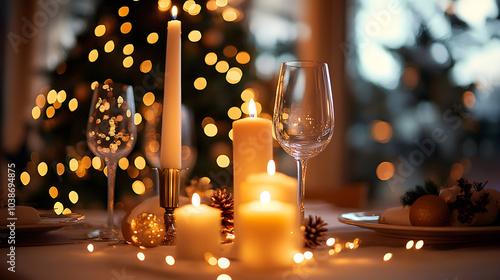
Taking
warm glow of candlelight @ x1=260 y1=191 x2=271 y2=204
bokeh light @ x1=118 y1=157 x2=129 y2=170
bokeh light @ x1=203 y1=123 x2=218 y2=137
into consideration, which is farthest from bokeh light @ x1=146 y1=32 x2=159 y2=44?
warm glow of candlelight @ x1=260 y1=191 x2=271 y2=204

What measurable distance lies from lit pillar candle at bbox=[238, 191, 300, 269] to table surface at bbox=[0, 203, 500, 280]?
1 centimetres

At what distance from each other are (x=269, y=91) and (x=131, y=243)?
2825 millimetres

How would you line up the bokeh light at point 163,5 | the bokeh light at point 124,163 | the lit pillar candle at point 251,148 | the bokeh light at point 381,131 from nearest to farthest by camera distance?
the lit pillar candle at point 251,148
the bokeh light at point 124,163
the bokeh light at point 163,5
the bokeh light at point 381,131

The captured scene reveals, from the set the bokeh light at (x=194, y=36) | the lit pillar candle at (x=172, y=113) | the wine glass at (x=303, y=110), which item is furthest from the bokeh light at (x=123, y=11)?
the wine glass at (x=303, y=110)

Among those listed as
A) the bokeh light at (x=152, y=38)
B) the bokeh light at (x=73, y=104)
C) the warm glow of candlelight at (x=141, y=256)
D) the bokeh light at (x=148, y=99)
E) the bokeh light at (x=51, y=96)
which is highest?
the bokeh light at (x=152, y=38)

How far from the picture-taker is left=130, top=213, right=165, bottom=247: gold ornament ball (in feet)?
2.40

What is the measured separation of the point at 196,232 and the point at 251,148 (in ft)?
0.48

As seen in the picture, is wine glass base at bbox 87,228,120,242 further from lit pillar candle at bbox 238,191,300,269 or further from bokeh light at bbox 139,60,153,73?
bokeh light at bbox 139,60,153,73

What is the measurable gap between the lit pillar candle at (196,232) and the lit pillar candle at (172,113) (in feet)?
0.55

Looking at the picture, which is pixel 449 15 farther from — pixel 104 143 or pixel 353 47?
pixel 104 143

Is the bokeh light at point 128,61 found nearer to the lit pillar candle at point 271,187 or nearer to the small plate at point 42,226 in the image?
the small plate at point 42,226

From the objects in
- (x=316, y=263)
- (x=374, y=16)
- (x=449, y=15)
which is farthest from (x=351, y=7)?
(x=316, y=263)

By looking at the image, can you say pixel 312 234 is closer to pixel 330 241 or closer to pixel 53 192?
pixel 330 241

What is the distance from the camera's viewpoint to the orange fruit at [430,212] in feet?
2.51
